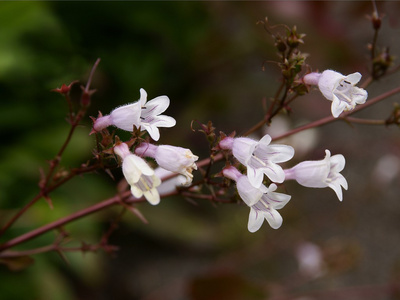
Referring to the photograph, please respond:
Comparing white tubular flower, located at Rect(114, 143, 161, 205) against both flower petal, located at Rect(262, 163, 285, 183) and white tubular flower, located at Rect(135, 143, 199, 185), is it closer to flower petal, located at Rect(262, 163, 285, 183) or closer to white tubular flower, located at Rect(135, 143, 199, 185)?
white tubular flower, located at Rect(135, 143, 199, 185)

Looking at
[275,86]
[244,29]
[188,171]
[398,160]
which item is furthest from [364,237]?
[188,171]

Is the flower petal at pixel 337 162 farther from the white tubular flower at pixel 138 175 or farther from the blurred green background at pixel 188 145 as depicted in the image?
the blurred green background at pixel 188 145

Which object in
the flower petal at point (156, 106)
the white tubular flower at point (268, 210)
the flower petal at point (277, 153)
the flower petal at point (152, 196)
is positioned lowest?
the white tubular flower at point (268, 210)

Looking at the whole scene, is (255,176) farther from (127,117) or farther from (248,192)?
(127,117)

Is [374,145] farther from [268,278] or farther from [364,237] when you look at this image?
[268,278]

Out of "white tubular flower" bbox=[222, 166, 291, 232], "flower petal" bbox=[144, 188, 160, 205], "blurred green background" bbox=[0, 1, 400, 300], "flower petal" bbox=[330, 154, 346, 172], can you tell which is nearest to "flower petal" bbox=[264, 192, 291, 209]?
"white tubular flower" bbox=[222, 166, 291, 232]

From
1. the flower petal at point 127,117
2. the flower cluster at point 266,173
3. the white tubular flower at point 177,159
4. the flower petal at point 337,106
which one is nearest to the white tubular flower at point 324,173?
the flower cluster at point 266,173

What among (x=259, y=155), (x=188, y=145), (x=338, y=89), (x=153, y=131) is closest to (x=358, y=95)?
(x=338, y=89)
